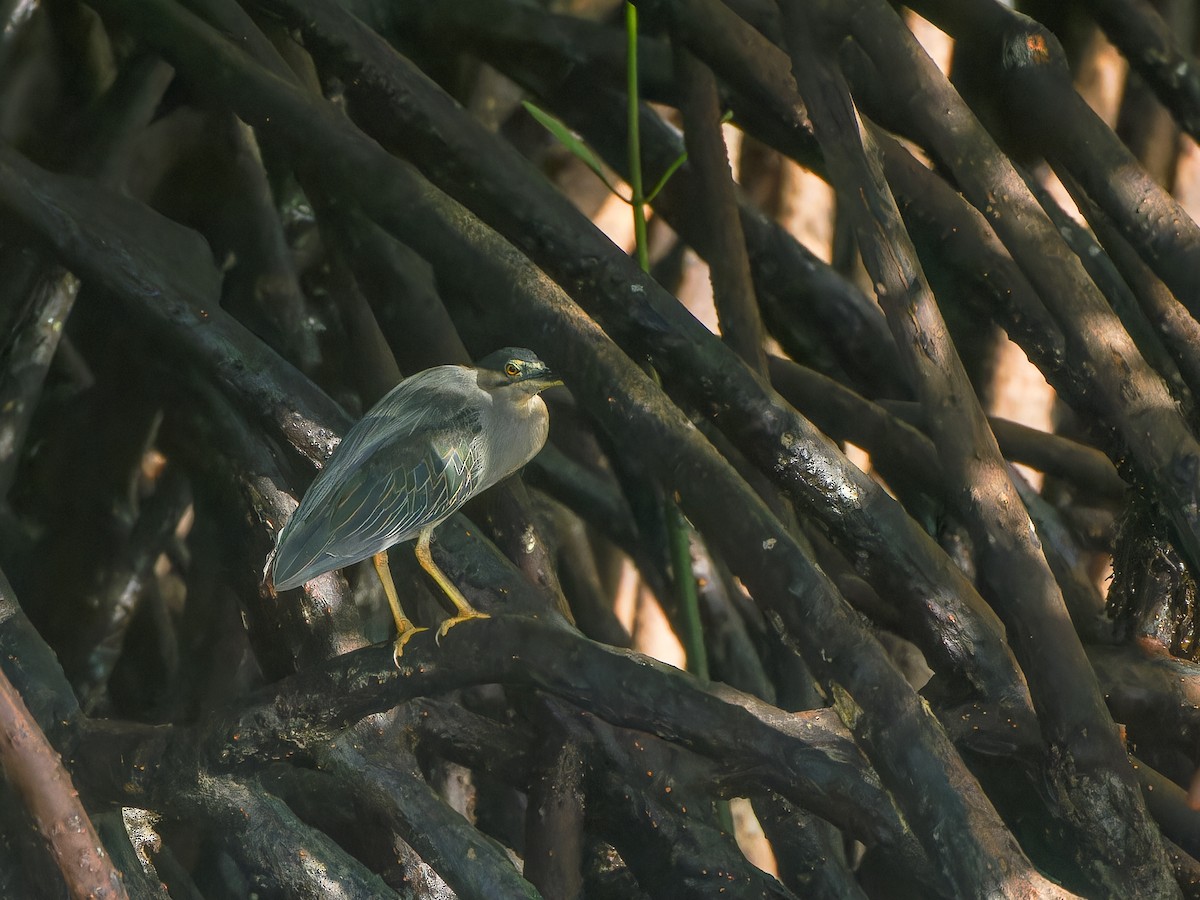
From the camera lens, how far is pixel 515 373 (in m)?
1.43

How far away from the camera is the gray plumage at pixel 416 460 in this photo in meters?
1.32

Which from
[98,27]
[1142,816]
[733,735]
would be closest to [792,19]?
[733,735]

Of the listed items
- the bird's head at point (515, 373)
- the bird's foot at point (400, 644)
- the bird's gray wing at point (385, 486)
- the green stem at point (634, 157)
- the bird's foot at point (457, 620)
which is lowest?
the bird's foot at point (400, 644)

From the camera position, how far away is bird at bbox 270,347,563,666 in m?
1.32

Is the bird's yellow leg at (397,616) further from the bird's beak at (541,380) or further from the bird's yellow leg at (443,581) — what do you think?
the bird's beak at (541,380)

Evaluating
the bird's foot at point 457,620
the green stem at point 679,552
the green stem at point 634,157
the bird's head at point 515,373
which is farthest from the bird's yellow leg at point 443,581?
the green stem at point 634,157

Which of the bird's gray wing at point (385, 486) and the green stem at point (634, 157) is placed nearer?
the bird's gray wing at point (385, 486)

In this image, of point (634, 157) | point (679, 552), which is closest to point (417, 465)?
point (679, 552)

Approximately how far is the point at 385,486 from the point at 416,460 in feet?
0.16

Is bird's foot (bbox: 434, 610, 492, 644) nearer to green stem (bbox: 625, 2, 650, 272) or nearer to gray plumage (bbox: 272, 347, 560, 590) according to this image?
gray plumage (bbox: 272, 347, 560, 590)

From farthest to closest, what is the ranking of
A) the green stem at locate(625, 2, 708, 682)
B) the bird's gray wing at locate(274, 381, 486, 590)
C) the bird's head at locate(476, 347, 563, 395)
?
the green stem at locate(625, 2, 708, 682) < the bird's head at locate(476, 347, 563, 395) < the bird's gray wing at locate(274, 381, 486, 590)

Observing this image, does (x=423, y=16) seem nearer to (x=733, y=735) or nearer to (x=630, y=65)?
(x=630, y=65)

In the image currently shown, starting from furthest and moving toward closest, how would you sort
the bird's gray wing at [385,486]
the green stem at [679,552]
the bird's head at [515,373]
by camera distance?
the green stem at [679,552] < the bird's head at [515,373] < the bird's gray wing at [385,486]

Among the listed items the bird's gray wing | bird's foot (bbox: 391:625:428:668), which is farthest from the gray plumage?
bird's foot (bbox: 391:625:428:668)
